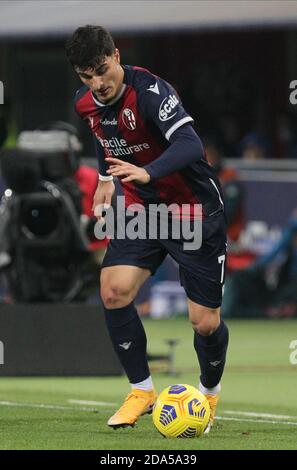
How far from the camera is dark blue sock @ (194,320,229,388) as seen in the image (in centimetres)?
934

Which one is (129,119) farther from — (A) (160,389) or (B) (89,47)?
(A) (160,389)

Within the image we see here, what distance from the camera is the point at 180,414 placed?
28.8ft

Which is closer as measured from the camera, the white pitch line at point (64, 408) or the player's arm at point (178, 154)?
the player's arm at point (178, 154)

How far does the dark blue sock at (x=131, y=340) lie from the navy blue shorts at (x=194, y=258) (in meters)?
0.29

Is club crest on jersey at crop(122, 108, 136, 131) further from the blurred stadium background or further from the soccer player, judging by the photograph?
the blurred stadium background

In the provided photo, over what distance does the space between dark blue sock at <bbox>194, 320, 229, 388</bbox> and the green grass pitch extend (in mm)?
321

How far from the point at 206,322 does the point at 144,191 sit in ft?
2.75

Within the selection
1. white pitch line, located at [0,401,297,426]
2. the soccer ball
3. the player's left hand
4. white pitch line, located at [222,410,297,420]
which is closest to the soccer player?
the player's left hand

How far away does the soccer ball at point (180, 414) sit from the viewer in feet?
28.9

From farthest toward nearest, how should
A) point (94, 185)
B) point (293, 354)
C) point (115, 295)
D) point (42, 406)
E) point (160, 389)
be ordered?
1. point (293, 354)
2. point (94, 185)
3. point (160, 389)
4. point (42, 406)
5. point (115, 295)

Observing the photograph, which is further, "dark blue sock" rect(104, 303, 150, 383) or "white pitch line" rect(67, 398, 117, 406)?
"white pitch line" rect(67, 398, 117, 406)

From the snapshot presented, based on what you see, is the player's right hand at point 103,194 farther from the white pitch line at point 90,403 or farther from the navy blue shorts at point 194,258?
the white pitch line at point 90,403

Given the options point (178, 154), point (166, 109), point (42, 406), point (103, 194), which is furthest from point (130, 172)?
point (42, 406)

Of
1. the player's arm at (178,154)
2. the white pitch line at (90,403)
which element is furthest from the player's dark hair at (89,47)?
the white pitch line at (90,403)
